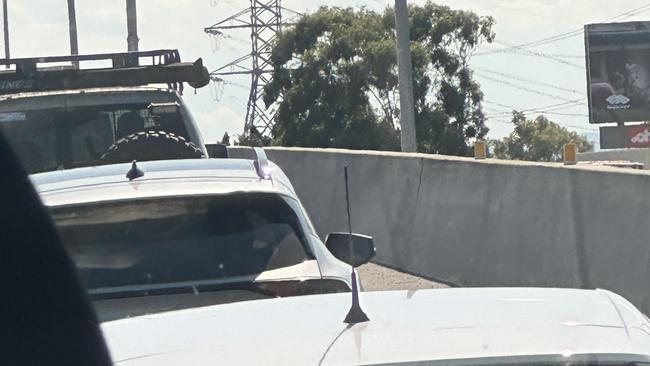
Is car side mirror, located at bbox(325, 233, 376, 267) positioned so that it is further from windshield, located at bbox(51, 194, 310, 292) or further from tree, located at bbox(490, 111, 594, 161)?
tree, located at bbox(490, 111, 594, 161)

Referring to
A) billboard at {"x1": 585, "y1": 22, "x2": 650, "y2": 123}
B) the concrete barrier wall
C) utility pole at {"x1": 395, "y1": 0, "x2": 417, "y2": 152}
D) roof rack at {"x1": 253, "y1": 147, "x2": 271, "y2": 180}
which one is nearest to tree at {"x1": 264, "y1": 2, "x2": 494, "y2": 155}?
billboard at {"x1": 585, "y1": 22, "x2": 650, "y2": 123}

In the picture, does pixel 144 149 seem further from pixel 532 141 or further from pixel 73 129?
pixel 532 141

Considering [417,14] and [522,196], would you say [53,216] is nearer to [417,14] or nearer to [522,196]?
[522,196]

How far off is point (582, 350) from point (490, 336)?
8.8 inches

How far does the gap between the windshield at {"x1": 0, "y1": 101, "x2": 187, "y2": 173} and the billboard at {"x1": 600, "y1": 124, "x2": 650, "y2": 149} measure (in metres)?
63.6

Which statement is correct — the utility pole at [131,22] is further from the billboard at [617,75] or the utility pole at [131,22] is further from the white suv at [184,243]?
the billboard at [617,75]

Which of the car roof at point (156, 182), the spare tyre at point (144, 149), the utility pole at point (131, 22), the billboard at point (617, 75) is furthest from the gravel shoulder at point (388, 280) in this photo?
the billboard at point (617, 75)

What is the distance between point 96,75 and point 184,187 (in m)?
8.50

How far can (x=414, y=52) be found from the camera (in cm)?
5566

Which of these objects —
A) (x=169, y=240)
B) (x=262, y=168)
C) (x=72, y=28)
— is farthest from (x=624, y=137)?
(x=169, y=240)

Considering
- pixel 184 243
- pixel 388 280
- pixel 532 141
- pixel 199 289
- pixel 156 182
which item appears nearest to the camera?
pixel 199 289

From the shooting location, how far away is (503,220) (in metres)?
13.2

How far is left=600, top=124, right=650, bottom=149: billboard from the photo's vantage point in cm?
7381

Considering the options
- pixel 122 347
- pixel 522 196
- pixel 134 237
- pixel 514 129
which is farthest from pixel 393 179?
pixel 514 129
